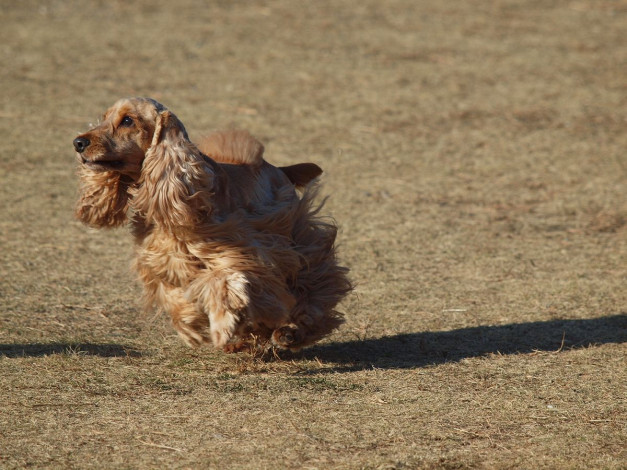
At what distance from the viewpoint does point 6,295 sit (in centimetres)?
567

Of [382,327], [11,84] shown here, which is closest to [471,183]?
[382,327]

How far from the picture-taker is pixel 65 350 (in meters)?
4.81

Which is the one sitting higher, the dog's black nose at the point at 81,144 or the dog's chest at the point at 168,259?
the dog's black nose at the point at 81,144

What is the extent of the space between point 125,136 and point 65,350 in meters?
1.22

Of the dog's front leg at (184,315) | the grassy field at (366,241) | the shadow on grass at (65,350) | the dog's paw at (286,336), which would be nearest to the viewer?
the grassy field at (366,241)

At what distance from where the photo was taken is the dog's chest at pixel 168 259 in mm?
4539

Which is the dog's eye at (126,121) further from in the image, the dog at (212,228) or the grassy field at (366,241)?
the grassy field at (366,241)

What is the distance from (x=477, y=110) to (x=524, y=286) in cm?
479

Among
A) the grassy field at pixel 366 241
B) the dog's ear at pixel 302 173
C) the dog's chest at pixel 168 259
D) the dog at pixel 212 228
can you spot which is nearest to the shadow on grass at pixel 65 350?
the grassy field at pixel 366 241

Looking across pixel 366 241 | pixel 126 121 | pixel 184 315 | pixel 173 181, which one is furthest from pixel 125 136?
pixel 366 241

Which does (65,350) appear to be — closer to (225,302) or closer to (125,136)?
(225,302)

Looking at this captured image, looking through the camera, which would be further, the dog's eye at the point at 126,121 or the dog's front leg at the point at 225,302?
the dog's eye at the point at 126,121

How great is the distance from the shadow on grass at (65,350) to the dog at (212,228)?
0.30 m

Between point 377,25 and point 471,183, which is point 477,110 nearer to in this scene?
point 471,183
